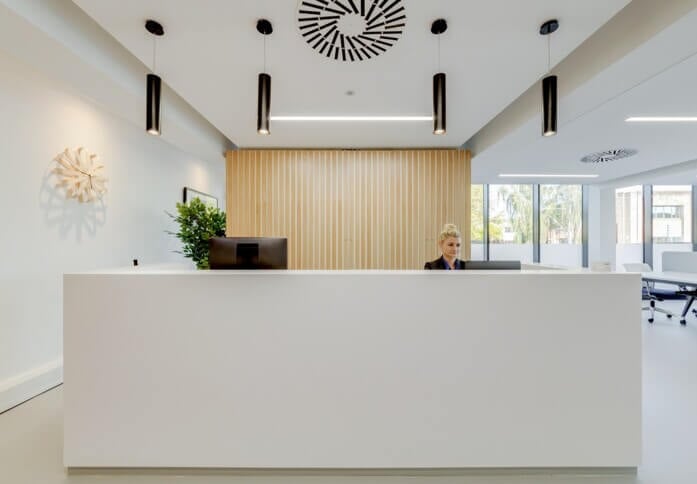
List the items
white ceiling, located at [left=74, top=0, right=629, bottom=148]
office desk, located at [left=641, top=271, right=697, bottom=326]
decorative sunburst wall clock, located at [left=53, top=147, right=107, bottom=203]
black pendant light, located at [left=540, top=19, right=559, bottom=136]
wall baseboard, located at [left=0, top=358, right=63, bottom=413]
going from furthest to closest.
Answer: office desk, located at [left=641, top=271, right=697, bottom=326]
decorative sunburst wall clock, located at [left=53, top=147, right=107, bottom=203]
wall baseboard, located at [left=0, top=358, right=63, bottom=413]
black pendant light, located at [left=540, top=19, right=559, bottom=136]
white ceiling, located at [left=74, top=0, right=629, bottom=148]

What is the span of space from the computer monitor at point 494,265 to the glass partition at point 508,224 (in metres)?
Result: 6.51

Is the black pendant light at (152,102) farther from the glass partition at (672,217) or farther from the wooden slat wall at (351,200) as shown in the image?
the glass partition at (672,217)

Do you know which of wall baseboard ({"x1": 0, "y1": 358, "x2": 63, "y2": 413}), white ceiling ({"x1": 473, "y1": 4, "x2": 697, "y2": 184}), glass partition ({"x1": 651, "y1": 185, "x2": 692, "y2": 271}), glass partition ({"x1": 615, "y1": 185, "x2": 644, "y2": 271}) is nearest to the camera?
white ceiling ({"x1": 473, "y1": 4, "x2": 697, "y2": 184})

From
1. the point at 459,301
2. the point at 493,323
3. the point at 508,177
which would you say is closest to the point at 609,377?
the point at 493,323

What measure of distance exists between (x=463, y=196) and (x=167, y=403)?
15.4 ft

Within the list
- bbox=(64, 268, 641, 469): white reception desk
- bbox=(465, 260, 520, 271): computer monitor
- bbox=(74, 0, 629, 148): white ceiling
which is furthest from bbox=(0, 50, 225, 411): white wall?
bbox=(465, 260, 520, 271): computer monitor

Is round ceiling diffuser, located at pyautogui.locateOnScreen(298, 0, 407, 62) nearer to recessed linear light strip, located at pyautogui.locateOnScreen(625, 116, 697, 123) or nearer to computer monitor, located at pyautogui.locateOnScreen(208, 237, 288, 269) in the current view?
computer monitor, located at pyautogui.locateOnScreen(208, 237, 288, 269)

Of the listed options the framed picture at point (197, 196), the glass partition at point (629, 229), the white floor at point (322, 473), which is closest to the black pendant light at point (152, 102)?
the white floor at point (322, 473)

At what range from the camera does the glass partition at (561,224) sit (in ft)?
27.9

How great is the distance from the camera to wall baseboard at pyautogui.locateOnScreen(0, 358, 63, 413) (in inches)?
112

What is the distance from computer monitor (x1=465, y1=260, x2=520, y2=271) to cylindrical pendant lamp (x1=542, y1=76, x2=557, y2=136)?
0.96 m

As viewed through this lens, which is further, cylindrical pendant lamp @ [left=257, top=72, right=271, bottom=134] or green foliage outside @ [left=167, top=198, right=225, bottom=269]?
green foliage outside @ [left=167, top=198, right=225, bottom=269]

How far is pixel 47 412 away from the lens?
9.27ft

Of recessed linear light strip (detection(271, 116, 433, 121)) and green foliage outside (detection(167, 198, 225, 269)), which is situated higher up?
recessed linear light strip (detection(271, 116, 433, 121))
